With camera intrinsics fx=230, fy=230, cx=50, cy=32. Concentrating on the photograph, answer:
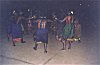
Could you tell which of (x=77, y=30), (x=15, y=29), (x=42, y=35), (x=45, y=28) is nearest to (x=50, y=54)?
(x=42, y=35)

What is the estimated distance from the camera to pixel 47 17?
4027 mm

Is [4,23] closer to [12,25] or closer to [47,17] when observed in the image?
[12,25]

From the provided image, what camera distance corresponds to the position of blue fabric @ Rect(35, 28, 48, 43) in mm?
4031

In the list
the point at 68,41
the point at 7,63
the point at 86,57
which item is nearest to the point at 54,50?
the point at 68,41

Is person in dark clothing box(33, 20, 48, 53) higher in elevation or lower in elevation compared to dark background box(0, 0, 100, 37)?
lower

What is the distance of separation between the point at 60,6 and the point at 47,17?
11.7 inches

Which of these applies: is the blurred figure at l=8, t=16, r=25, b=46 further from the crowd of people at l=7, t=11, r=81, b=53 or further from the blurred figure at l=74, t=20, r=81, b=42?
the blurred figure at l=74, t=20, r=81, b=42

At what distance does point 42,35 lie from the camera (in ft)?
13.3

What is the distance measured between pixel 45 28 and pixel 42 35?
0.46ft

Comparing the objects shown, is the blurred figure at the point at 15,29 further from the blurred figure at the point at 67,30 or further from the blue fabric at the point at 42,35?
the blurred figure at the point at 67,30

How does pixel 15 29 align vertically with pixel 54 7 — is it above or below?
below

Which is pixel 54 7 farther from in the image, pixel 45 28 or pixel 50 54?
pixel 50 54

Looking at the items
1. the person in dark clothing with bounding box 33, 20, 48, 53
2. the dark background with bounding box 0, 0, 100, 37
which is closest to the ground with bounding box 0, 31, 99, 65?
the person in dark clothing with bounding box 33, 20, 48, 53

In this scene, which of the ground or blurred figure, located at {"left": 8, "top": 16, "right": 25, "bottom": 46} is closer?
the ground
